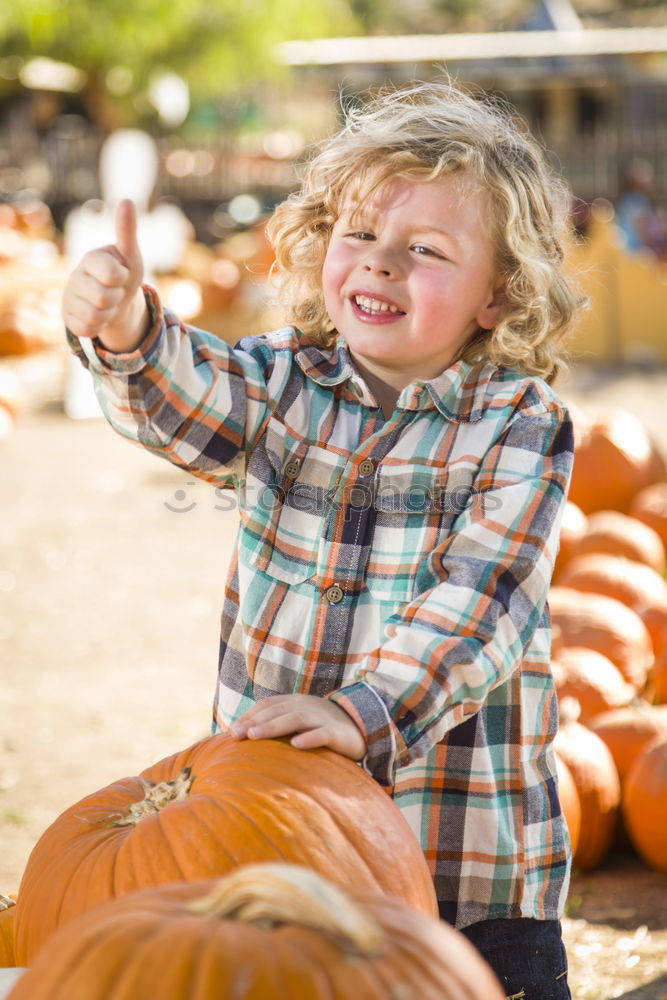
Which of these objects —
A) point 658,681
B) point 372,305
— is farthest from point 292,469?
point 658,681

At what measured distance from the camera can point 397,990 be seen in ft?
3.47

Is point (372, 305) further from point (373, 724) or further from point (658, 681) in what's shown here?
point (658, 681)

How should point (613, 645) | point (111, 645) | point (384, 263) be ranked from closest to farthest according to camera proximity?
point (384, 263), point (613, 645), point (111, 645)

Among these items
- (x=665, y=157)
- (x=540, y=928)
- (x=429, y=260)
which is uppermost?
(x=665, y=157)

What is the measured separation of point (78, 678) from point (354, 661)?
3.10 m

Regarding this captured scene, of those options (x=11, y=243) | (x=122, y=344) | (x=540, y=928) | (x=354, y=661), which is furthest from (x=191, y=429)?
(x=11, y=243)

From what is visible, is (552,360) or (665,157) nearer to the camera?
(552,360)

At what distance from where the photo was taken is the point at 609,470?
598cm

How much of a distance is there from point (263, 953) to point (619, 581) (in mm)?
3796

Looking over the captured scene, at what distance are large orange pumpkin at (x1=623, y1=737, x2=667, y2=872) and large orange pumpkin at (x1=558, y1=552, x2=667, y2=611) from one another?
1.17 metres

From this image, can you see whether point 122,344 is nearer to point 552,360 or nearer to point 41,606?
point 552,360

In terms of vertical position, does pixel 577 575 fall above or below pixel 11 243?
below

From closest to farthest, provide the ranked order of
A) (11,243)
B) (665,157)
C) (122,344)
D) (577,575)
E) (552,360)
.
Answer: (122,344), (552,360), (577,575), (11,243), (665,157)

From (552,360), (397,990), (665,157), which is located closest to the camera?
(397,990)
